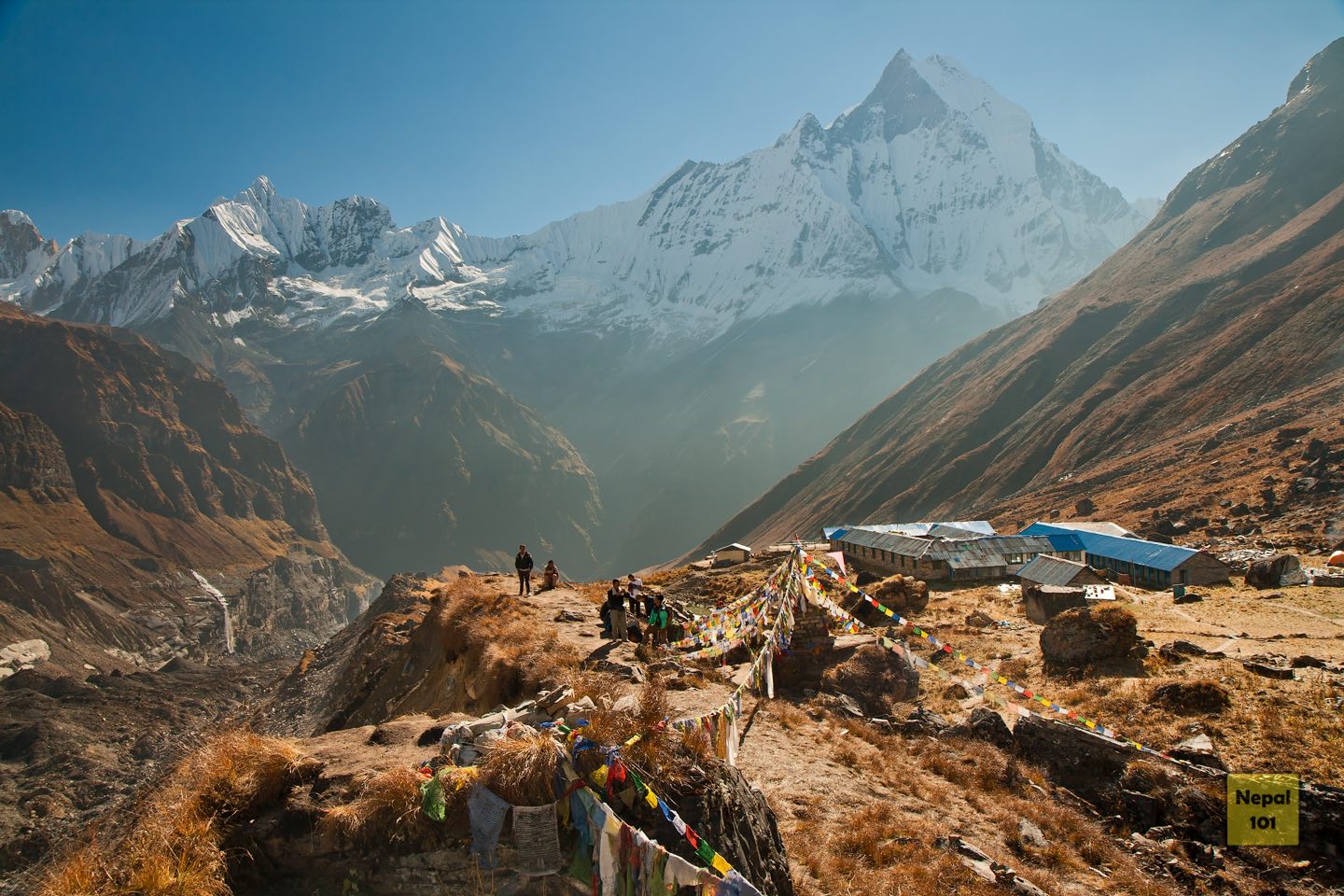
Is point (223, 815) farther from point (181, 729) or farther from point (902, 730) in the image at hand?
point (181, 729)

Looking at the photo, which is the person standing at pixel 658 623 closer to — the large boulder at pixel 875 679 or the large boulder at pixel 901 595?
the large boulder at pixel 875 679

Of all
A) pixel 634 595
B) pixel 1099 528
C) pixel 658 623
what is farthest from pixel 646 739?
pixel 1099 528

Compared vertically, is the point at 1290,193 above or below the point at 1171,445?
above

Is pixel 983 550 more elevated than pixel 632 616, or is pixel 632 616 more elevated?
pixel 983 550

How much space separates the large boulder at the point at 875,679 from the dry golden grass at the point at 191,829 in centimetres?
1161

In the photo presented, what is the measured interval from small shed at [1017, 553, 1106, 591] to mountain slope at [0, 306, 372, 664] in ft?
395

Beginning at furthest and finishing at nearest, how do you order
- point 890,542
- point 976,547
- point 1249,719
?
point 890,542 → point 976,547 → point 1249,719

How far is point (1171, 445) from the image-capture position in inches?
3039

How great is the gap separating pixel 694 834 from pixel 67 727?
78.3m

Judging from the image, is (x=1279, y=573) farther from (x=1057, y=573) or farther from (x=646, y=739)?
(x=646, y=739)

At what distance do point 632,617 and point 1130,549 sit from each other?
3632 cm

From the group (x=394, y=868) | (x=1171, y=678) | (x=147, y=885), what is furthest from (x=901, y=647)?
(x=147, y=885)

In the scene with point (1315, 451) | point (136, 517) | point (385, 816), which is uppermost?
point (1315, 451)

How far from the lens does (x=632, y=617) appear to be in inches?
733
